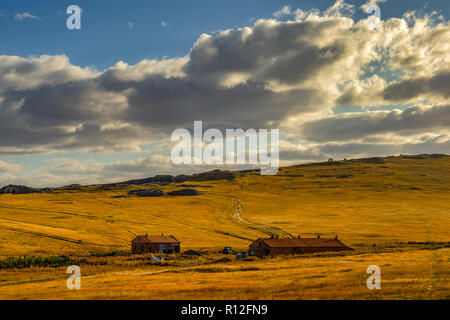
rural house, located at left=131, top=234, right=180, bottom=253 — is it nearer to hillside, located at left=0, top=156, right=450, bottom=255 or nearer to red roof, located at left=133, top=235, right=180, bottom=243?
red roof, located at left=133, top=235, right=180, bottom=243

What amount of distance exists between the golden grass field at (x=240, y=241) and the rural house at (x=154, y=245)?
1.65 m

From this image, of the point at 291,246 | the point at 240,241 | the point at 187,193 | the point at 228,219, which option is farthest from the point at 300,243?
the point at 187,193

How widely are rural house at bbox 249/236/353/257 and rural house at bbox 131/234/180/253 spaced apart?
16276 millimetres

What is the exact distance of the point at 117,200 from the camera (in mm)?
173625

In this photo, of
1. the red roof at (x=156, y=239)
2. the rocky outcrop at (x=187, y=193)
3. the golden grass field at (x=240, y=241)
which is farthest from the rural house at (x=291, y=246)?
the rocky outcrop at (x=187, y=193)

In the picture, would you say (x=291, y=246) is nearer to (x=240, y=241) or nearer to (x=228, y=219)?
(x=240, y=241)

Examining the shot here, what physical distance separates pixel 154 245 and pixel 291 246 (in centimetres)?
2687

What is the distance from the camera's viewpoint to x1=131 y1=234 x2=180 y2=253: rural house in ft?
279

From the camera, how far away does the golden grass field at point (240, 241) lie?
109ft

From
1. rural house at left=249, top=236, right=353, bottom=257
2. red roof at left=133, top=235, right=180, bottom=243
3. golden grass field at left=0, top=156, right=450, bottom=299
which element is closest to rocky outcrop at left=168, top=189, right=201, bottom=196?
golden grass field at left=0, top=156, right=450, bottom=299
